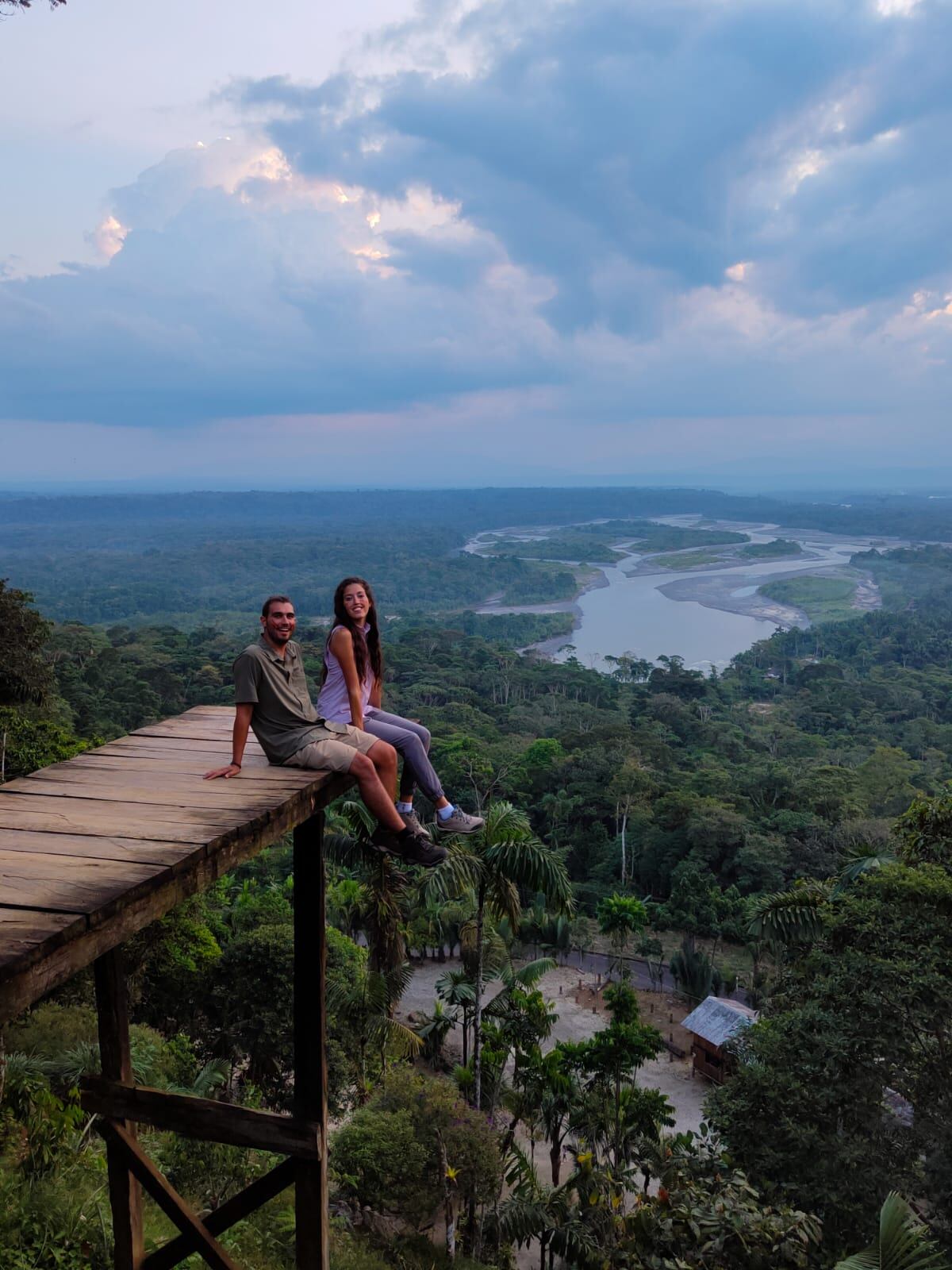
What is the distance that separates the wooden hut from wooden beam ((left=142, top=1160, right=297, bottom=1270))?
41.3 ft

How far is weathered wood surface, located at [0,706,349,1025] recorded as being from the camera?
1.74 metres

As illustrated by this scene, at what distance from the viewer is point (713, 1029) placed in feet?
47.6

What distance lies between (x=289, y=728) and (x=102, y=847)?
99cm

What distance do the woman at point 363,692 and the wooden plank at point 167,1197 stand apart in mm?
1634

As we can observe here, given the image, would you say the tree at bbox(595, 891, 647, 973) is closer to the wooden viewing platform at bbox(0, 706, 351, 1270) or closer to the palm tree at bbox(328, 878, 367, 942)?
the palm tree at bbox(328, 878, 367, 942)

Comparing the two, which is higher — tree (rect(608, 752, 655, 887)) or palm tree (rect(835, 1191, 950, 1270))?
palm tree (rect(835, 1191, 950, 1270))

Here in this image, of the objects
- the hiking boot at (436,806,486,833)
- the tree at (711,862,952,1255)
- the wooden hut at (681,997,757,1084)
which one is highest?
the hiking boot at (436,806,486,833)

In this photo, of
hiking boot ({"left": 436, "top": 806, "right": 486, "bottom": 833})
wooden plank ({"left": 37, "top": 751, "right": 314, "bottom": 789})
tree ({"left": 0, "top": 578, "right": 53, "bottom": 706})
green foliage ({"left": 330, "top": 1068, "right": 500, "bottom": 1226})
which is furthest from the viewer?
tree ({"left": 0, "top": 578, "right": 53, "bottom": 706})

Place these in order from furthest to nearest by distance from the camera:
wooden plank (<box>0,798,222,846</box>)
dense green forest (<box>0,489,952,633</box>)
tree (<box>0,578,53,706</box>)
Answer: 1. dense green forest (<box>0,489,952,633</box>)
2. tree (<box>0,578,53,706</box>)
3. wooden plank (<box>0,798,222,846</box>)

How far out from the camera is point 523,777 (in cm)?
2955

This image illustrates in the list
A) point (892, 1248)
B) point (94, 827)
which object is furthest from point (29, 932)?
point (892, 1248)

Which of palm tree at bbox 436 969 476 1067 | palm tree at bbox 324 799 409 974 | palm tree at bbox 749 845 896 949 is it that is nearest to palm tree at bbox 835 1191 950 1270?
palm tree at bbox 324 799 409 974

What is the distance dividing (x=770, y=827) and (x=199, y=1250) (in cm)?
2392

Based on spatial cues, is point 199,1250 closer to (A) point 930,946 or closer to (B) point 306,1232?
(B) point 306,1232
